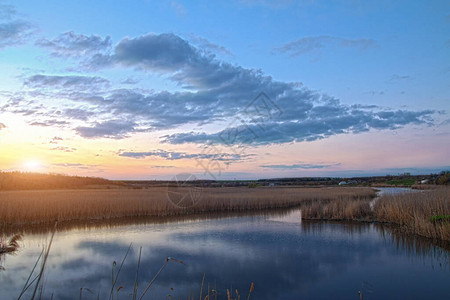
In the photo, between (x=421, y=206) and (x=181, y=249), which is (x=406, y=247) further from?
(x=181, y=249)

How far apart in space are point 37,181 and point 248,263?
1448 inches

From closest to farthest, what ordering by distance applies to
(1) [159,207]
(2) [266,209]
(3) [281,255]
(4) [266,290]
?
(4) [266,290]
(3) [281,255]
(1) [159,207]
(2) [266,209]

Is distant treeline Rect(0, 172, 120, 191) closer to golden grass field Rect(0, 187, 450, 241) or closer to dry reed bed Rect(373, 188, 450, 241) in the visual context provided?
golden grass field Rect(0, 187, 450, 241)

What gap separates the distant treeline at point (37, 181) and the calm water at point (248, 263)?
85.4ft

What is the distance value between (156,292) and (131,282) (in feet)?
3.07

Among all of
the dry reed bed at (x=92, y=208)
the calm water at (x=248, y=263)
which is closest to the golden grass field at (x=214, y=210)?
the dry reed bed at (x=92, y=208)

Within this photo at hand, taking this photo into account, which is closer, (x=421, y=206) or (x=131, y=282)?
(x=131, y=282)

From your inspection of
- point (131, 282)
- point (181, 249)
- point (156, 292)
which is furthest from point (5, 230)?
point (156, 292)

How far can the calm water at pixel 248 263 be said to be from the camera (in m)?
6.35

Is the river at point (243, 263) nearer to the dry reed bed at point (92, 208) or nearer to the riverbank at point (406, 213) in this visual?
the riverbank at point (406, 213)

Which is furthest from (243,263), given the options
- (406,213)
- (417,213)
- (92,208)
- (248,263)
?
(92,208)

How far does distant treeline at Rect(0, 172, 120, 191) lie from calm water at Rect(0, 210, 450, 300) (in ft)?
85.4

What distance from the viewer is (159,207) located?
18281 millimetres

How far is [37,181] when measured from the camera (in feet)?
122
